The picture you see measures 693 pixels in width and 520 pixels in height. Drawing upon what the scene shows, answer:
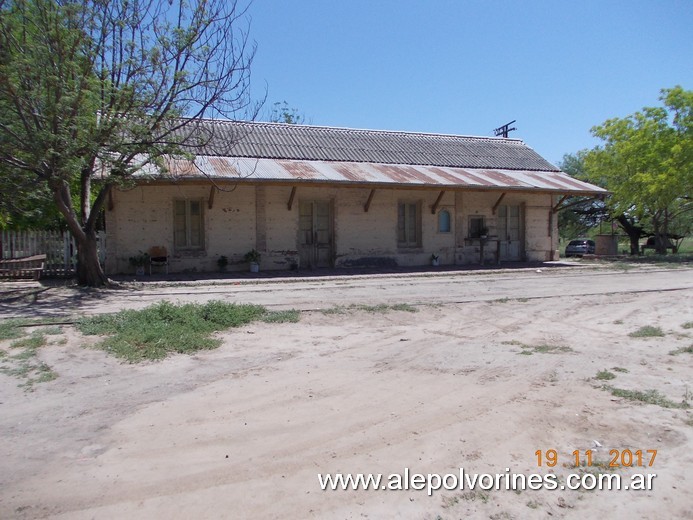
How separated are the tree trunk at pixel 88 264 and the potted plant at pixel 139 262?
264 cm

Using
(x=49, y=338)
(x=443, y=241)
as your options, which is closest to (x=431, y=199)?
(x=443, y=241)

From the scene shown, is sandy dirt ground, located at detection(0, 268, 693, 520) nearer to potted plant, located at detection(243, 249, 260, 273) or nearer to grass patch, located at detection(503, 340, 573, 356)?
grass patch, located at detection(503, 340, 573, 356)

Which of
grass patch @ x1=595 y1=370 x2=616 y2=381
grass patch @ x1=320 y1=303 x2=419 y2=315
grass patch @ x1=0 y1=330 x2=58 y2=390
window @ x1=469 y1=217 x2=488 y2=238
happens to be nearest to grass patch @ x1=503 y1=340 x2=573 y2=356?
grass patch @ x1=595 y1=370 x2=616 y2=381

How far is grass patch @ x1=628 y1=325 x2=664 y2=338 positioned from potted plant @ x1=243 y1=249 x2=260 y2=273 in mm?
11099

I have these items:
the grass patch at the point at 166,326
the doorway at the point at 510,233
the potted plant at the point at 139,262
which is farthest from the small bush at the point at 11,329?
the doorway at the point at 510,233

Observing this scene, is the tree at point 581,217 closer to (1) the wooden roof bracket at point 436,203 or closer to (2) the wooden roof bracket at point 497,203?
(2) the wooden roof bracket at point 497,203

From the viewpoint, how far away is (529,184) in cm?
1909

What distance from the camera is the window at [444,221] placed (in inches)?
757

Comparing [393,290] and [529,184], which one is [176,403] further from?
[529,184]

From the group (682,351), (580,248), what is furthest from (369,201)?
(580,248)

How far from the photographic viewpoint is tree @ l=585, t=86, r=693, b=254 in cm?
2291

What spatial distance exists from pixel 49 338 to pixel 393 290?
728 centimetres

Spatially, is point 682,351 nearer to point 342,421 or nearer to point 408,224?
point 342,421

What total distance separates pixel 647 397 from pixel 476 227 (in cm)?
1580
